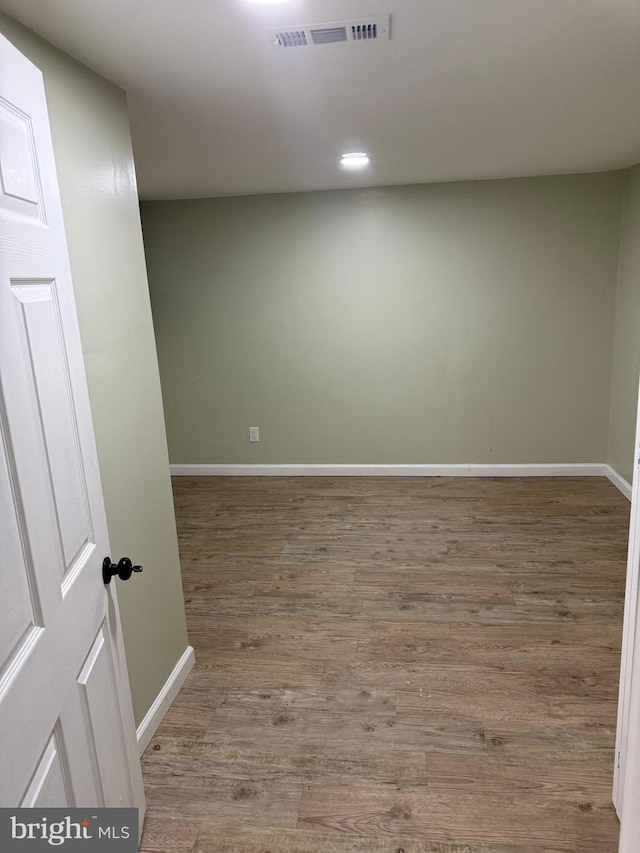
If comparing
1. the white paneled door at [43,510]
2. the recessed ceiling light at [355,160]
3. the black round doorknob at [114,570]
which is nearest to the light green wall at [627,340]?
the recessed ceiling light at [355,160]

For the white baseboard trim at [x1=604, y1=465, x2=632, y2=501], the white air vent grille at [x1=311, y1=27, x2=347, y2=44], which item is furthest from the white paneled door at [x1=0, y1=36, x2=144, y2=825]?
the white baseboard trim at [x1=604, y1=465, x2=632, y2=501]

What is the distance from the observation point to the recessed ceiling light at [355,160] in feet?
10.5

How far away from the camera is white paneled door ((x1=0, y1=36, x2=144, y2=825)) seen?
1.04 meters

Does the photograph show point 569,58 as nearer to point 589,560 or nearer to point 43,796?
point 43,796

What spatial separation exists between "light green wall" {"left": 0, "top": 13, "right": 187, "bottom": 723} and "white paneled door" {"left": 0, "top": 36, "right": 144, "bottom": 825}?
0.43 m

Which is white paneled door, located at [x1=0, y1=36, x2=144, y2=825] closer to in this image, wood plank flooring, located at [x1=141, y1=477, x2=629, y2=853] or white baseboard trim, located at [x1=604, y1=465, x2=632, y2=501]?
wood plank flooring, located at [x1=141, y1=477, x2=629, y2=853]

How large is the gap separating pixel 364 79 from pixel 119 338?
46.4 inches

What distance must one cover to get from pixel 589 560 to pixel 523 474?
1408 millimetres

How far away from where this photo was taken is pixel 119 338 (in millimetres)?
1975

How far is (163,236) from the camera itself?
472cm

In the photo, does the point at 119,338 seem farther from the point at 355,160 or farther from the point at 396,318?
the point at 396,318

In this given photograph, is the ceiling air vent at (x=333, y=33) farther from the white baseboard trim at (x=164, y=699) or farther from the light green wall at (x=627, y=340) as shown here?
the light green wall at (x=627, y=340)

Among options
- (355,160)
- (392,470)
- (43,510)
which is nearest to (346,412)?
(392,470)

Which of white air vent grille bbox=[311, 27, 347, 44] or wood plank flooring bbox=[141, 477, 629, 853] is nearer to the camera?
white air vent grille bbox=[311, 27, 347, 44]
